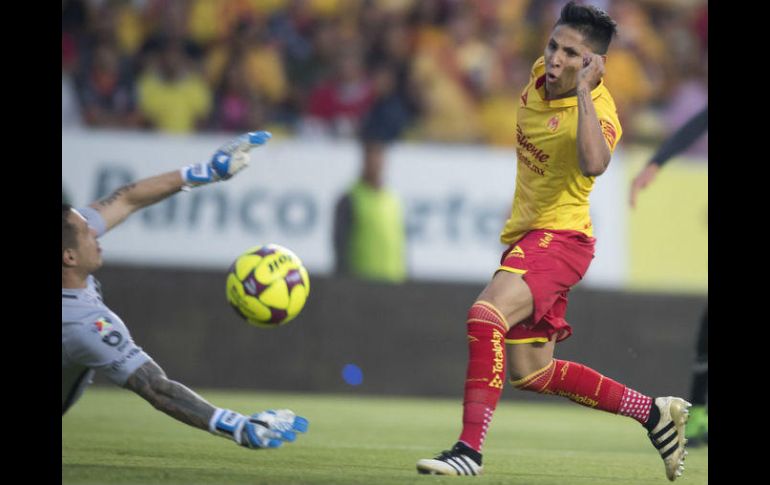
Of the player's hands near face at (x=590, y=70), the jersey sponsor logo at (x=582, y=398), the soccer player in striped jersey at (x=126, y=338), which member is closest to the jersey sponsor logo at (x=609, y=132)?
the player's hands near face at (x=590, y=70)

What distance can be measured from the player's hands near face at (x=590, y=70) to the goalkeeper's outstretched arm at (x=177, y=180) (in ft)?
5.21

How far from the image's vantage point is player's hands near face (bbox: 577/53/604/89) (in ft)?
20.1

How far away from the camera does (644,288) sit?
42.3 ft

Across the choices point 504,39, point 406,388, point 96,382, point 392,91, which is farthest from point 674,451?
point 504,39

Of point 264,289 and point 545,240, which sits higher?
point 545,240

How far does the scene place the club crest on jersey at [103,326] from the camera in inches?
242

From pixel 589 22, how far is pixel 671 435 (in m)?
2.09

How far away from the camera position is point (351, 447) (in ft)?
25.8

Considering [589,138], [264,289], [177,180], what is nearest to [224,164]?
[177,180]

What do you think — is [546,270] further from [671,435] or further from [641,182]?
[641,182]

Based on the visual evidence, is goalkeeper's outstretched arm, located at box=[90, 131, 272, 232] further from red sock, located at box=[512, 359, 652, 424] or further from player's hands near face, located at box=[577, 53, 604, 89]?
red sock, located at box=[512, 359, 652, 424]

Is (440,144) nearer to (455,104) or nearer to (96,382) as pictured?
(455,104)

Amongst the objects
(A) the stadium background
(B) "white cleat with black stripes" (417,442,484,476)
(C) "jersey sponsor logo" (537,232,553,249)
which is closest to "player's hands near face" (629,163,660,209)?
(C) "jersey sponsor logo" (537,232,553,249)

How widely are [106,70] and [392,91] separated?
293 centimetres
